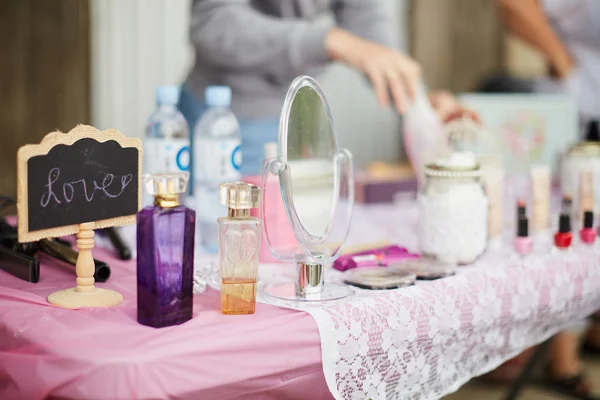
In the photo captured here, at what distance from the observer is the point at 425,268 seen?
1219 mm

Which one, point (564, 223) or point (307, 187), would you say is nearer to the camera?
point (307, 187)

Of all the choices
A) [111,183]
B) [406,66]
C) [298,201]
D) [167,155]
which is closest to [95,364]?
[111,183]

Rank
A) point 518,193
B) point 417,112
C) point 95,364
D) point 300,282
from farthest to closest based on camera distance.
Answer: point 518,193
point 417,112
point 300,282
point 95,364

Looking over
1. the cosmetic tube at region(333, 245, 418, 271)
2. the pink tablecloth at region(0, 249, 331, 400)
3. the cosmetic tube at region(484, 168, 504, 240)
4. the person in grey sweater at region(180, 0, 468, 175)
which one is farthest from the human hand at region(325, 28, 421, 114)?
the pink tablecloth at region(0, 249, 331, 400)

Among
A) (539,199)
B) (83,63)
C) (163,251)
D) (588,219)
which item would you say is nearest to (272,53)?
(539,199)

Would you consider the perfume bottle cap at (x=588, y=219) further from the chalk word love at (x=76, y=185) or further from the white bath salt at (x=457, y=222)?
the chalk word love at (x=76, y=185)

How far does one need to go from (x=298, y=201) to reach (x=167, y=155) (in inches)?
13.3

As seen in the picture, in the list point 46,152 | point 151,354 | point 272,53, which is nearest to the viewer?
point 151,354

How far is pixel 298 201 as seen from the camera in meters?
1.08

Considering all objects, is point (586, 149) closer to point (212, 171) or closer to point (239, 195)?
point (212, 171)

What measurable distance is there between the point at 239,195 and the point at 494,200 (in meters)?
0.72

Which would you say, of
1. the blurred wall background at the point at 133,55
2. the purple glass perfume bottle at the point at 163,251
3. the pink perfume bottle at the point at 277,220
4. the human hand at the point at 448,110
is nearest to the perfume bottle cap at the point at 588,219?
the human hand at the point at 448,110

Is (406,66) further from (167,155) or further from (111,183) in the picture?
(111,183)

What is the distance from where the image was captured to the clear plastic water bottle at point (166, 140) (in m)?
1.31
